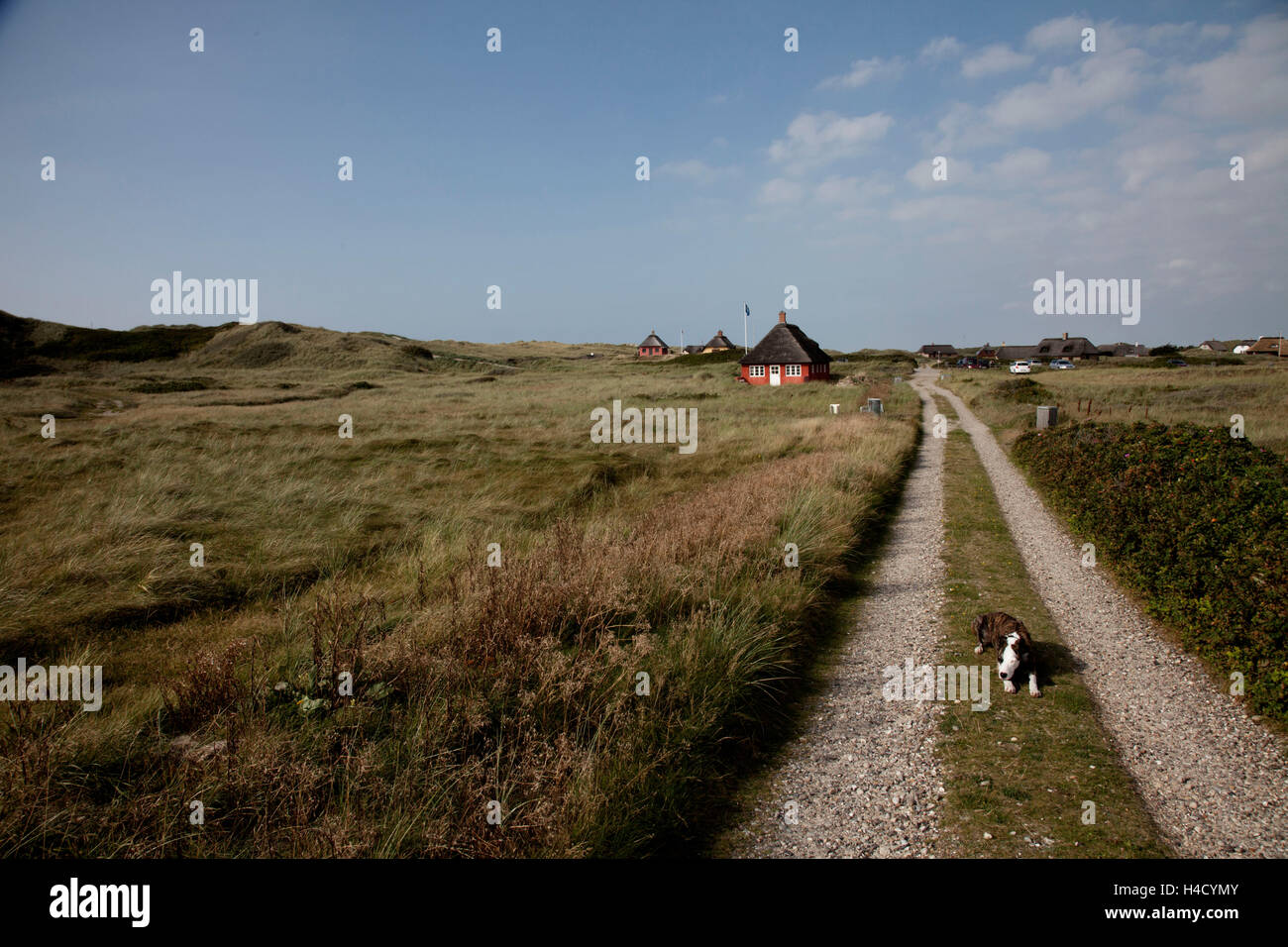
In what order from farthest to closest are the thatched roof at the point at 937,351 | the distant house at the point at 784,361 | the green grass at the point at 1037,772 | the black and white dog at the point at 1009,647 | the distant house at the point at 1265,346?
the thatched roof at the point at 937,351, the distant house at the point at 1265,346, the distant house at the point at 784,361, the black and white dog at the point at 1009,647, the green grass at the point at 1037,772

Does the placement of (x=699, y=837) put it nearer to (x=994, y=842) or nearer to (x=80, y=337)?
(x=994, y=842)

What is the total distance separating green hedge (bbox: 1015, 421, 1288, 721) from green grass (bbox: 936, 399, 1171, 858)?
3.98 ft

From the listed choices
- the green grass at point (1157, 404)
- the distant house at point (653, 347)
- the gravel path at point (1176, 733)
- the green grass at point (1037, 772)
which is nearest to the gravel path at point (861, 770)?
the green grass at point (1037, 772)

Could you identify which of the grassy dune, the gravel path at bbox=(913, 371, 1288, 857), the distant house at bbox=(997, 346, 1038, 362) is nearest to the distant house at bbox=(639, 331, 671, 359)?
the distant house at bbox=(997, 346, 1038, 362)

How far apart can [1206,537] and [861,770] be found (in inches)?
196

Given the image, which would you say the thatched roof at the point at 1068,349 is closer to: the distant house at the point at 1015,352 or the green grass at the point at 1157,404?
the distant house at the point at 1015,352

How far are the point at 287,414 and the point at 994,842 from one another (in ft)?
89.2

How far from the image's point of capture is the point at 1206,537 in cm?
636

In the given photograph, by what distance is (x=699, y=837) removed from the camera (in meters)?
3.83

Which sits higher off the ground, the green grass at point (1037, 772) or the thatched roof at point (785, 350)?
the thatched roof at point (785, 350)

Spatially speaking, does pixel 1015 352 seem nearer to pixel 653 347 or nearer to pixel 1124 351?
pixel 1124 351

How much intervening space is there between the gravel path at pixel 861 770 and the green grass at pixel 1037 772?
191mm

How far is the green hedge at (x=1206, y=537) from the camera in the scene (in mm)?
5051
